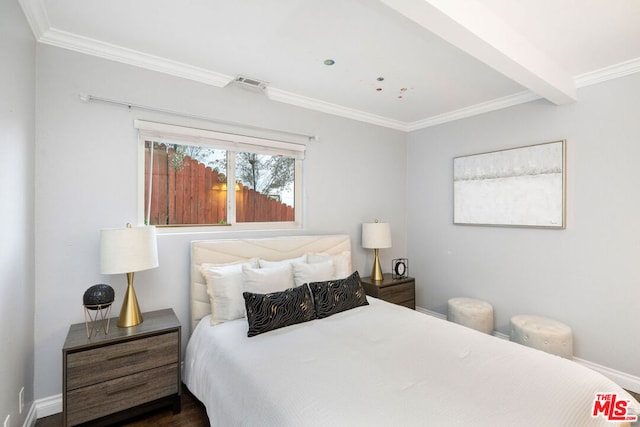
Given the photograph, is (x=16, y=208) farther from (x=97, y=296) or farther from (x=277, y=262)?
(x=277, y=262)

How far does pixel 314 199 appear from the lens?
11.3 feet

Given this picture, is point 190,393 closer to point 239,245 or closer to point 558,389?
point 239,245

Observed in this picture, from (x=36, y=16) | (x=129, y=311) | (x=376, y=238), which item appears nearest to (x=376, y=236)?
(x=376, y=238)

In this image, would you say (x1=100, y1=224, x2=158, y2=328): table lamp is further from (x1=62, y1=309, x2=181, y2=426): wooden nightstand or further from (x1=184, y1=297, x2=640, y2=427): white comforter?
(x1=184, y1=297, x2=640, y2=427): white comforter

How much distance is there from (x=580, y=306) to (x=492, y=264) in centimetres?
82

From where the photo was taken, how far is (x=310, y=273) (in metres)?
2.74

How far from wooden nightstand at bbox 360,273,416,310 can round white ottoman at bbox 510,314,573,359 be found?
3.56ft

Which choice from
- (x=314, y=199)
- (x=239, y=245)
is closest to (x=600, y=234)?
(x=314, y=199)

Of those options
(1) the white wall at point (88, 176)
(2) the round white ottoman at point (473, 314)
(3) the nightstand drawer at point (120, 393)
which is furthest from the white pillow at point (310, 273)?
(2) the round white ottoman at point (473, 314)

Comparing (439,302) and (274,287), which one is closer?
(274,287)

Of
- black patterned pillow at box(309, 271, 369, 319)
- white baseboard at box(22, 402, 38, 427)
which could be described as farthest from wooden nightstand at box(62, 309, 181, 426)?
black patterned pillow at box(309, 271, 369, 319)

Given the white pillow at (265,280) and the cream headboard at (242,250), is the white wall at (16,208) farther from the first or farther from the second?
the white pillow at (265,280)

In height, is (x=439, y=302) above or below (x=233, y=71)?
below

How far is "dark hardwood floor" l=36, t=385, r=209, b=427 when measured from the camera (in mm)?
2059
